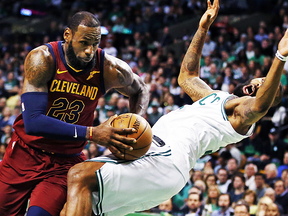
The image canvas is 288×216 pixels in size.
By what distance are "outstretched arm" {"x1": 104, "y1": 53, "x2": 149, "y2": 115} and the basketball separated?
59 cm

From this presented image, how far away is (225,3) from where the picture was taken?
1498cm

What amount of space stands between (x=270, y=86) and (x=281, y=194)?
364 centimetres

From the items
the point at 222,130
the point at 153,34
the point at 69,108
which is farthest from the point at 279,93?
the point at 153,34

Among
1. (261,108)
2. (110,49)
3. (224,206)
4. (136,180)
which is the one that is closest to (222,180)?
(224,206)

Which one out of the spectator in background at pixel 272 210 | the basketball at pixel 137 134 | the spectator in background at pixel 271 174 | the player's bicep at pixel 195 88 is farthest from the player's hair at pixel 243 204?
the basketball at pixel 137 134

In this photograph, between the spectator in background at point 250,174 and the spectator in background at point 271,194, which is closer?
the spectator in background at point 271,194

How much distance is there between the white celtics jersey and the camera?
3.39m

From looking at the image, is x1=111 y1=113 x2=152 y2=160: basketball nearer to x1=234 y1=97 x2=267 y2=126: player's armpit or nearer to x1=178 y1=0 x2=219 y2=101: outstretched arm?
Answer: x1=234 y1=97 x2=267 y2=126: player's armpit

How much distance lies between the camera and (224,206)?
625cm

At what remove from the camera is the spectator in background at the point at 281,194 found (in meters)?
6.21

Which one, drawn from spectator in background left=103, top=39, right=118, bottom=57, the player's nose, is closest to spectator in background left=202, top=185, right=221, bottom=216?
the player's nose

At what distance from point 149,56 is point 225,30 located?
2552 mm

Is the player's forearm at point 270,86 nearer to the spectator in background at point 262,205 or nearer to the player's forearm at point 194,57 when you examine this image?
the player's forearm at point 194,57

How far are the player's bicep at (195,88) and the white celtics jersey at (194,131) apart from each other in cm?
41
